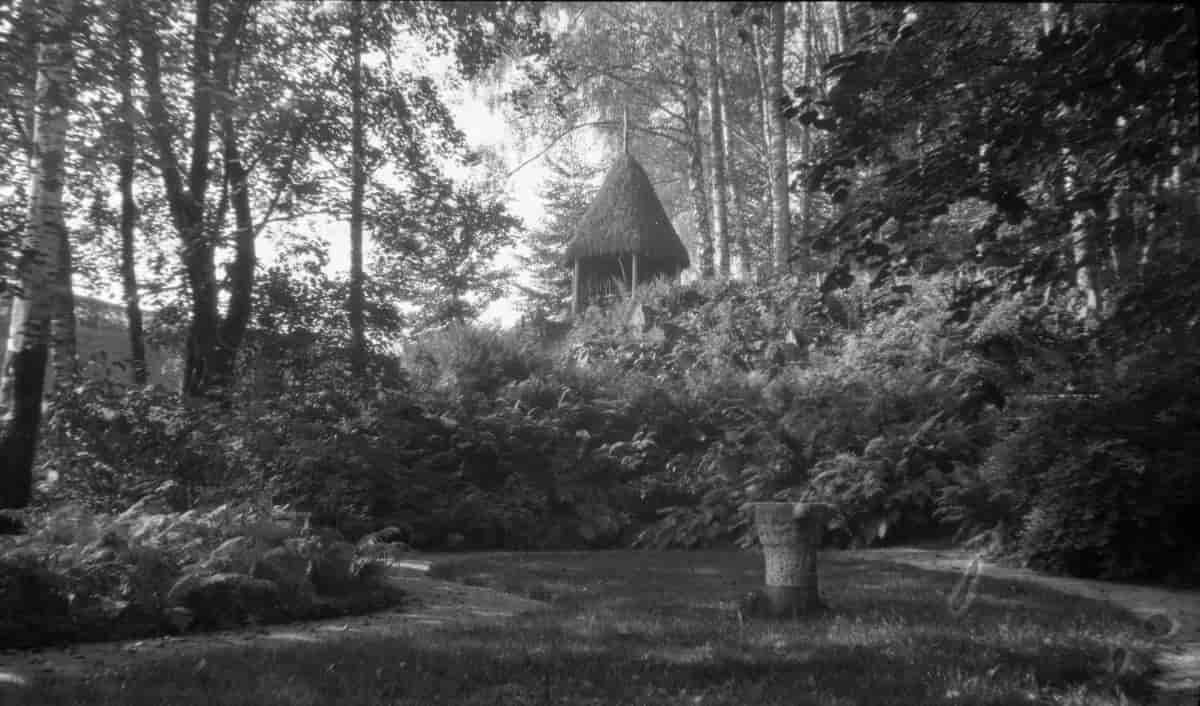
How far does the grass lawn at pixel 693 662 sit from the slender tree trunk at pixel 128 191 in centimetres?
310

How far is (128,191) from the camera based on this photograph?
9.77m

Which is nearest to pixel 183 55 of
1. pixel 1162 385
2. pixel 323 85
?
pixel 323 85

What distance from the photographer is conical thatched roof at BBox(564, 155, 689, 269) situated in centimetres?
2344

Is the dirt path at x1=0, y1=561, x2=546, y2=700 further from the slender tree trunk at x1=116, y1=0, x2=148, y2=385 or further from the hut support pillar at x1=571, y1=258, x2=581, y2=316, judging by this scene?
the hut support pillar at x1=571, y1=258, x2=581, y2=316

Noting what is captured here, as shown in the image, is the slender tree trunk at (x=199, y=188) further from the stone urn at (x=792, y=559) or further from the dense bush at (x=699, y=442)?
the stone urn at (x=792, y=559)

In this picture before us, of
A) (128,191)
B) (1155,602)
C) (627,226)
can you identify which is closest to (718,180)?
(627,226)

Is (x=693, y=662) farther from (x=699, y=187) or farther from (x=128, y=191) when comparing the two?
(x=699, y=187)

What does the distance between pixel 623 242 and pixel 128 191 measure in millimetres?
14834

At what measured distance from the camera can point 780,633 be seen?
227 inches

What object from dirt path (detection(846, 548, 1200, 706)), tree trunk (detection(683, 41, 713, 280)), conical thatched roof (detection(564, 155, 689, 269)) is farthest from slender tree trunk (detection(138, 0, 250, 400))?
tree trunk (detection(683, 41, 713, 280))

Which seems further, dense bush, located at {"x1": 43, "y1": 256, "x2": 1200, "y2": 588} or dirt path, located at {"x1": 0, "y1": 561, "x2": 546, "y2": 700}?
dense bush, located at {"x1": 43, "y1": 256, "x2": 1200, "y2": 588}

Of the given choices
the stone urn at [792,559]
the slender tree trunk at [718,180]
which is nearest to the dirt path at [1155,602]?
the stone urn at [792,559]

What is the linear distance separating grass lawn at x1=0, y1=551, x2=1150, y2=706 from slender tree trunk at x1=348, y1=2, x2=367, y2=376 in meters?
4.50

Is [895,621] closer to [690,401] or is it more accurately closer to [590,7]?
[590,7]
